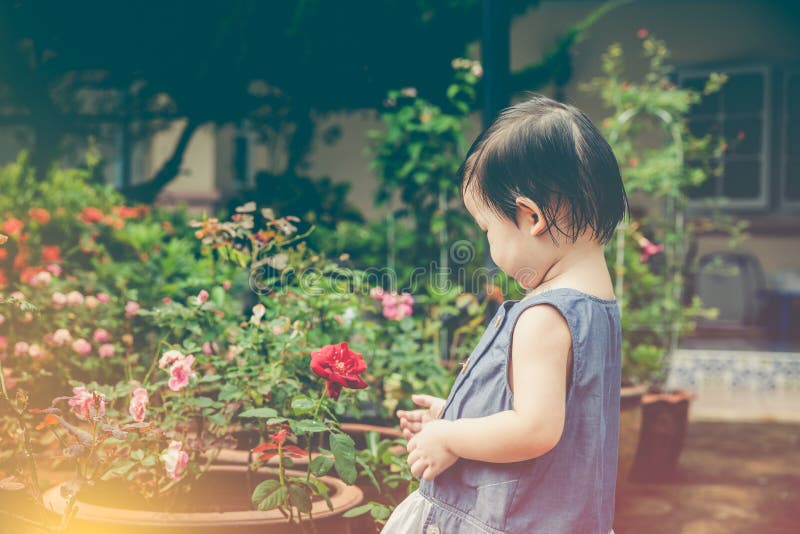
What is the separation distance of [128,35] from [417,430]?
317 centimetres

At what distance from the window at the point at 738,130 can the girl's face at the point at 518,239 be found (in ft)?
21.7

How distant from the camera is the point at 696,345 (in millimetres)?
7570

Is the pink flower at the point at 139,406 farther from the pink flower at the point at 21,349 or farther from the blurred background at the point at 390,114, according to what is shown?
the pink flower at the point at 21,349

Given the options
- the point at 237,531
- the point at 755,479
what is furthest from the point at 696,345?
the point at 237,531

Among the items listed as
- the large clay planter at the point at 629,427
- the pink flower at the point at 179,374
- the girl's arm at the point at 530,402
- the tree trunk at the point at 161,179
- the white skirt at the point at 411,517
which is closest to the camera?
the girl's arm at the point at 530,402

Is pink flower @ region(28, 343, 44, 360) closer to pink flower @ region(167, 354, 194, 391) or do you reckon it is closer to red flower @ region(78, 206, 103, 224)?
pink flower @ region(167, 354, 194, 391)

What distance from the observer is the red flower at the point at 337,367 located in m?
1.68

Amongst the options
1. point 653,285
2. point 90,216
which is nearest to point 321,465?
point 90,216

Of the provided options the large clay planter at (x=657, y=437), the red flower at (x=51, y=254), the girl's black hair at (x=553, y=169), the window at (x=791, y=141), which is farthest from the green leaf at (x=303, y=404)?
the window at (x=791, y=141)

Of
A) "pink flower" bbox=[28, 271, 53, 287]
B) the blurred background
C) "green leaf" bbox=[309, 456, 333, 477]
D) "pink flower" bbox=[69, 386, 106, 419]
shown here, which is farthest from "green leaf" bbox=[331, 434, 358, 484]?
"pink flower" bbox=[28, 271, 53, 287]

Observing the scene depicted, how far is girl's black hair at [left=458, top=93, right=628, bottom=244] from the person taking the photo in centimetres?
139

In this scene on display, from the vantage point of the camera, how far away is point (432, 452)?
143cm

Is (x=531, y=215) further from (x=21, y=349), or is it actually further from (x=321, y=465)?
(x=21, y=349)

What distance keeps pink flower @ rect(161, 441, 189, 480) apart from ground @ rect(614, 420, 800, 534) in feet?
5.93
